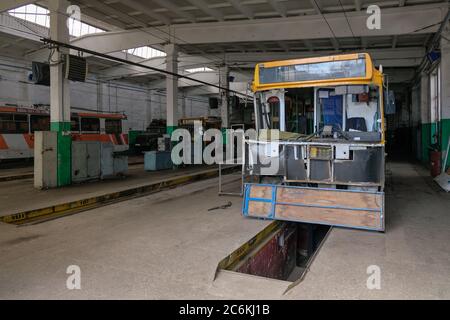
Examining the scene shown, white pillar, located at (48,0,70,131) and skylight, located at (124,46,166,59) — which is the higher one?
skylight, located at (124,46,166,59)

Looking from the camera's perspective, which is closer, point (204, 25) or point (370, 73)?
point (370, 73)

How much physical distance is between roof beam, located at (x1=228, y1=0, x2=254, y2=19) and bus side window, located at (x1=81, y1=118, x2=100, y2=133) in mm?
10322

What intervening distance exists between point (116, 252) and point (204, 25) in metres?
11.1

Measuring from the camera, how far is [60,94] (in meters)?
9.87

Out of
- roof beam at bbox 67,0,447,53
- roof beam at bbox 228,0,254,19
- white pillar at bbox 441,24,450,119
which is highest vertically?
roof beam at bbox 228,0,254,19

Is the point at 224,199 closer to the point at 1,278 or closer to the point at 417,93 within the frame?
the point at 1,278

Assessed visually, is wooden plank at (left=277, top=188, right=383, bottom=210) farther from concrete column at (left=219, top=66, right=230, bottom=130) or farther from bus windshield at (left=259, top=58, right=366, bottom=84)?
concrete column at (left=219, top=66, right=230, bottom=130)

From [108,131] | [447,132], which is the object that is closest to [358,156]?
[447,132]

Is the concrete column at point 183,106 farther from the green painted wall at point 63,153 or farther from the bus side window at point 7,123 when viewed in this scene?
the green painted wall at point 63,153

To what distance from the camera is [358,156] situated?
229 inches

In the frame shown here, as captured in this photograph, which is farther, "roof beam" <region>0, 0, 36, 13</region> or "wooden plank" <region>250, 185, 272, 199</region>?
"roof beam" <region>0, 0, 36, 13</region>

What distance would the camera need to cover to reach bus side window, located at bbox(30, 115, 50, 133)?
16172mm

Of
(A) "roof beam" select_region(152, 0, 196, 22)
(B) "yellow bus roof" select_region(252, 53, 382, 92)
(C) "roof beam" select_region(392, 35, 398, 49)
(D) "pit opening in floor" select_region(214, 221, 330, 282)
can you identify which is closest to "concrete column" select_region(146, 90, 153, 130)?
(A) "roof beam" select_region(152, 0, 196, 22)

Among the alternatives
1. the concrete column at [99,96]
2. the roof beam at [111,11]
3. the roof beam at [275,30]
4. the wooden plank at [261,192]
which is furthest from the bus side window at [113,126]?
the wooden plank at [261,192]
